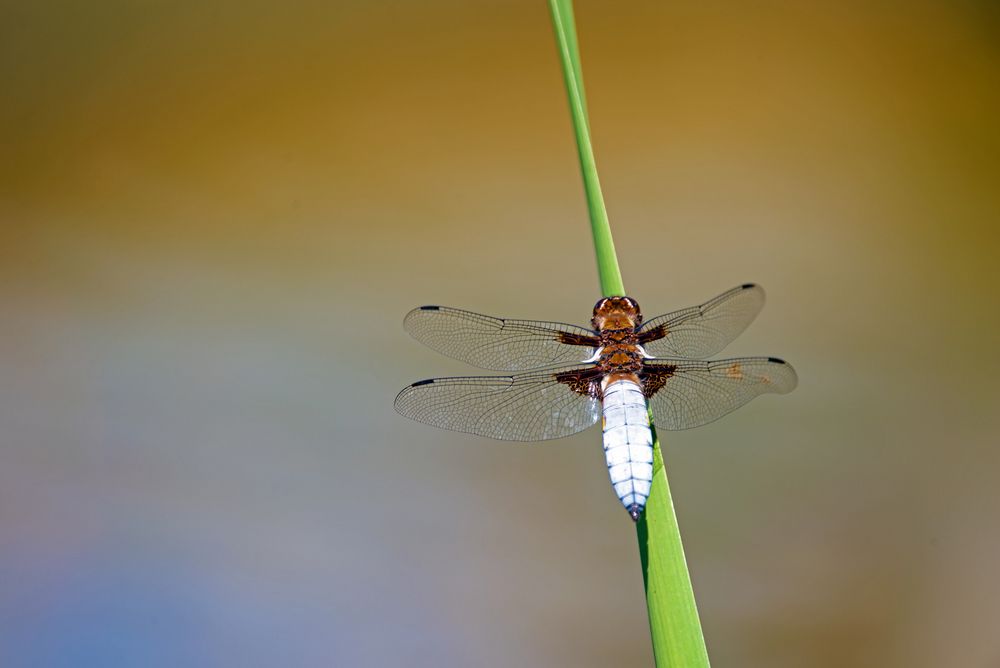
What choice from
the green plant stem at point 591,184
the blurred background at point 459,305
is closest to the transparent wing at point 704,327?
the green plant stem at point 591,184

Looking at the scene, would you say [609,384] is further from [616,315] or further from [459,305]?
[459,305]

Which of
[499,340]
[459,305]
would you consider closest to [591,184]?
[499,340]

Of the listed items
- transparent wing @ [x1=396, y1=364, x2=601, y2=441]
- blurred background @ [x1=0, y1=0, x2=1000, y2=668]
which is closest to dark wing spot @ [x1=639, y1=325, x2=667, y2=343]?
transparent wing @ [x1=396, y1=364, x2=601, y2=441]

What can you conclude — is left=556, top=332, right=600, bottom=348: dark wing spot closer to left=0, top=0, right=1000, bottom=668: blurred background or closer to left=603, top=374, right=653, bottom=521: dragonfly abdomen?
left=603, top=374, right=653, bottom=521: dragonfly abdomen

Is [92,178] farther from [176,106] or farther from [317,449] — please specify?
[317,449]

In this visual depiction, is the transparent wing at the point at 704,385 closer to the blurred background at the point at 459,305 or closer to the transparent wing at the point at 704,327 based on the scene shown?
the transparent wing at the point at 704,327
